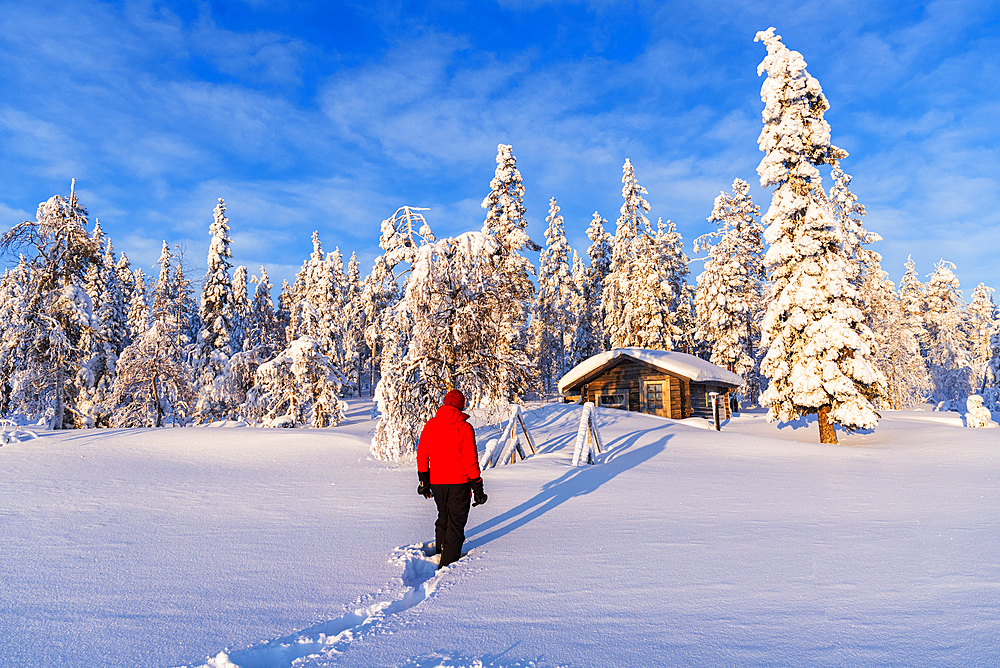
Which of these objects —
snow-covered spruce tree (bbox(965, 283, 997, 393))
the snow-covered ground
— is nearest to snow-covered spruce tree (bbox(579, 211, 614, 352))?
the snow-covered ground

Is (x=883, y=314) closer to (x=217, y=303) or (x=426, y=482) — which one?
(x=426, y=482)

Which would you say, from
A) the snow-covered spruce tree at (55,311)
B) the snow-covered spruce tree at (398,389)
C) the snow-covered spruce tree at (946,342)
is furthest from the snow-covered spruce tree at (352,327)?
the snow-covered spruce tree at (946,342)

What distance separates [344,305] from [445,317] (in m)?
50.6

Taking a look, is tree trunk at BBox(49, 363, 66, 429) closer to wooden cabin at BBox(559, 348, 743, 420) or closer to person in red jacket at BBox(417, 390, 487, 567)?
person in red jacket at BBox(417, 390, 487, 567)

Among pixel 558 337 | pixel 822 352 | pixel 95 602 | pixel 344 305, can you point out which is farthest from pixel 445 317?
pixel 344 305

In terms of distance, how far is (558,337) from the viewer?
173 ft

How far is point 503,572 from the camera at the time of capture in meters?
5.15

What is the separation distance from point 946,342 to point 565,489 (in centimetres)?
6616

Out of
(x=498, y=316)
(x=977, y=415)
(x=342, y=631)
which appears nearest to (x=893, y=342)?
(x=977, y=415)

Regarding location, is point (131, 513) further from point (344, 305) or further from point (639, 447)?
point (344, 305)

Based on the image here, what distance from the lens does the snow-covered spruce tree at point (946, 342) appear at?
55.3m

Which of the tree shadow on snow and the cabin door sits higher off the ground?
the cabin door

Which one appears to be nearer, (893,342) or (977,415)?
(977,415)

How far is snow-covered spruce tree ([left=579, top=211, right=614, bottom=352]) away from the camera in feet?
158
